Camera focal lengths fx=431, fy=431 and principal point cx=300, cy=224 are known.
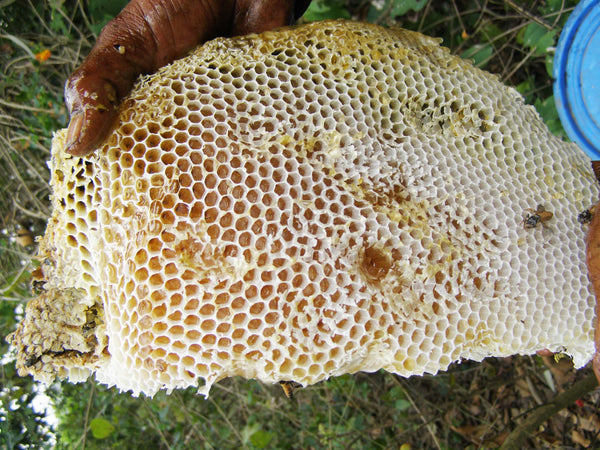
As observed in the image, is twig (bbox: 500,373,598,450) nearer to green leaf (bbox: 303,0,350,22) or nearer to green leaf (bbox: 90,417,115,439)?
green leaf (bbox: 90,417,115,439)

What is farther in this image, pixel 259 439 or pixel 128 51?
pixel 259 439

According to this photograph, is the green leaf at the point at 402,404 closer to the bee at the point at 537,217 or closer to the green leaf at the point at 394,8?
the bee at the point at 537,217

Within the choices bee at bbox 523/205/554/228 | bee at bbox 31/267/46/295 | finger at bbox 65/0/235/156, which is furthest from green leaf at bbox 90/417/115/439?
bee at bbox 523/205/554/228

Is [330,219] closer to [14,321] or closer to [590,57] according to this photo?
[590,57]

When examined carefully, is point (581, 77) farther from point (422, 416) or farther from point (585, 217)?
point (422, 416)

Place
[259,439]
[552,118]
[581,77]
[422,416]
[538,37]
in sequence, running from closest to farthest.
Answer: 1. [581,77]
2. [552,118]
3. [538,37]
4. [259,439]
5. [422,416]

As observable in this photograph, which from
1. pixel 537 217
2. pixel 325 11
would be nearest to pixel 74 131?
pixel 537 217

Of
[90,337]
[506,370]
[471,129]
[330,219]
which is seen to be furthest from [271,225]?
[506,370]
